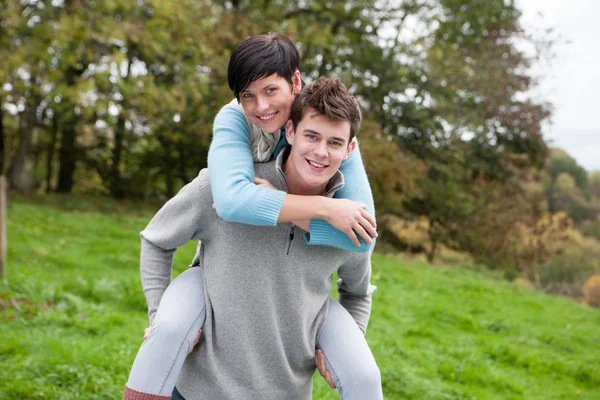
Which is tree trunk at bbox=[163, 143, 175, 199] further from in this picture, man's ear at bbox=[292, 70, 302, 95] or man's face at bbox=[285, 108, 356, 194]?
man's face at bbox=[285, 108, 356, 194]

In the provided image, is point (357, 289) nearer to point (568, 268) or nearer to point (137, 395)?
point (137, 395)

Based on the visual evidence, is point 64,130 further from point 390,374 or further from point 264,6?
point 390,374

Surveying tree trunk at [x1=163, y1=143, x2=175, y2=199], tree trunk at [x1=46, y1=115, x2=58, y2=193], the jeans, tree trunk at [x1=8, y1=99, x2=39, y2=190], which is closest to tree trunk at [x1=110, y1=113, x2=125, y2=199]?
tree trunk at [x1=163, y1=143, x2=175, y2=199]

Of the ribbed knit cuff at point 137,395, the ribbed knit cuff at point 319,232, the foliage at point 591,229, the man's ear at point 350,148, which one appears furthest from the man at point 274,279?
the foliage at point 591,229

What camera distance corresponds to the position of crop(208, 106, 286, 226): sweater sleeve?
1.97 m

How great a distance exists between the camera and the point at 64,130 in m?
16.2

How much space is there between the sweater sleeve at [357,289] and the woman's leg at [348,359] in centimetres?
16

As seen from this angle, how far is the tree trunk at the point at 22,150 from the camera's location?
13703 mm

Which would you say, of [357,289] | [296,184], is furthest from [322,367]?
[296,184]

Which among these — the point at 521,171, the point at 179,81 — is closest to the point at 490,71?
the point at 521,171

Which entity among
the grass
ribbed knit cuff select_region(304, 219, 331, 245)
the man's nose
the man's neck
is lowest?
the grass

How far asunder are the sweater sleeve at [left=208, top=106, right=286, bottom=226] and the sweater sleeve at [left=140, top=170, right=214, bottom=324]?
16 centimetres

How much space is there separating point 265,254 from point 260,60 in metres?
0.75

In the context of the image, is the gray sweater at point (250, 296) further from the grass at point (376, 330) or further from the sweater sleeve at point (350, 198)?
the grass at point (376, 330)
